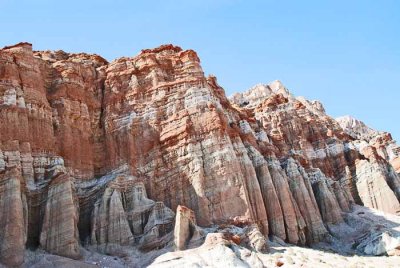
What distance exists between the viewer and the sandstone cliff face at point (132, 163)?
5347cm

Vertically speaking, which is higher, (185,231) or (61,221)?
(61,221)

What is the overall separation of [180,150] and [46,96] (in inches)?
675

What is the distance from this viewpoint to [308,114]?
337 ft

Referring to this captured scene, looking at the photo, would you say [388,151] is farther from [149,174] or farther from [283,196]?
[149,174]

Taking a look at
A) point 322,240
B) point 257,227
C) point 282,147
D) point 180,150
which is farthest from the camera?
point 282,147

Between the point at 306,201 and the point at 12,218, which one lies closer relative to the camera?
the point at 12,218

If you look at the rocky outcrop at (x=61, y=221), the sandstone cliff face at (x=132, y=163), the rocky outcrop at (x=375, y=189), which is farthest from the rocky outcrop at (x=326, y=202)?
the rocky outcrop at (x=61, y=221)

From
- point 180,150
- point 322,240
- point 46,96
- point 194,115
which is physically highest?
point 46,96

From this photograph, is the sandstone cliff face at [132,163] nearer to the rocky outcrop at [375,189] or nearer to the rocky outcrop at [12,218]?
the rocky outcrop at [12,218]

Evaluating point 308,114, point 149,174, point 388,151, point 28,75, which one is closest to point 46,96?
point 28,75

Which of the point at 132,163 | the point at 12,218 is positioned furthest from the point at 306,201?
the point at 12,218

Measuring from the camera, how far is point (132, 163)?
64500 millimetres

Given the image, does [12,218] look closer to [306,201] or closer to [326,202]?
[306,201]

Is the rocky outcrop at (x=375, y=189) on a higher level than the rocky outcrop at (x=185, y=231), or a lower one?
higher
